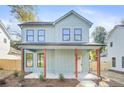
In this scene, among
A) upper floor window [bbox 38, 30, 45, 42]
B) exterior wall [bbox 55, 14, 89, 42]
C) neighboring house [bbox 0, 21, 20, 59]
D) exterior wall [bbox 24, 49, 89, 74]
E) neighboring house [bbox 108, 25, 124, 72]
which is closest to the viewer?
exterior wall [bbox 24, 49, 89, 74]

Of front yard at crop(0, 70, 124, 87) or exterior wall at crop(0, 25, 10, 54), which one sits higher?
exterior wall at crop(0, 25, 10, 54)

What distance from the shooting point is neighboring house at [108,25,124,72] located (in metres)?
17.9

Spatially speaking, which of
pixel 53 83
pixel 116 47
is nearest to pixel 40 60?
pixel 53 83

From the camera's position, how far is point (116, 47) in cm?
1878

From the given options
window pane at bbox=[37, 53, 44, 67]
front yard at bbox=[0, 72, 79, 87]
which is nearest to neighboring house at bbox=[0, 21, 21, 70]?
window pane at bbox=[37, 53, 44, 67]

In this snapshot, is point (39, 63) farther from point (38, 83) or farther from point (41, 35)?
point (38, 83)

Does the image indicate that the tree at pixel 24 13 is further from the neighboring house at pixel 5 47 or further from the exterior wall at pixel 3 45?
the exterior wall at pixel 3 45

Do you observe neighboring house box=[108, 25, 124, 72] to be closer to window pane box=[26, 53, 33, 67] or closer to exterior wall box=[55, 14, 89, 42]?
exterior wall box=[55, 14, 89, 42]

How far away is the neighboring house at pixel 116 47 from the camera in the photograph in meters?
17.9

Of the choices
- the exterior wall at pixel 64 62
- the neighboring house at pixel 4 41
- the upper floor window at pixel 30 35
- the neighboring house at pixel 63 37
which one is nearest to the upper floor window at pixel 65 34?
the neighboring house at pixel 63 37

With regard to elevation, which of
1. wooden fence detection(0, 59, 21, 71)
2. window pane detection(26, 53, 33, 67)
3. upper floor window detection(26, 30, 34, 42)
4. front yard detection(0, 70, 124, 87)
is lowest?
front yard detection(0, 70, 124, 87)

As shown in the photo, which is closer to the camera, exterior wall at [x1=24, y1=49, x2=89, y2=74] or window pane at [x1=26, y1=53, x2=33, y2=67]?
exterior wall at [x1=24, y1=49, x2=89, y2=74]
